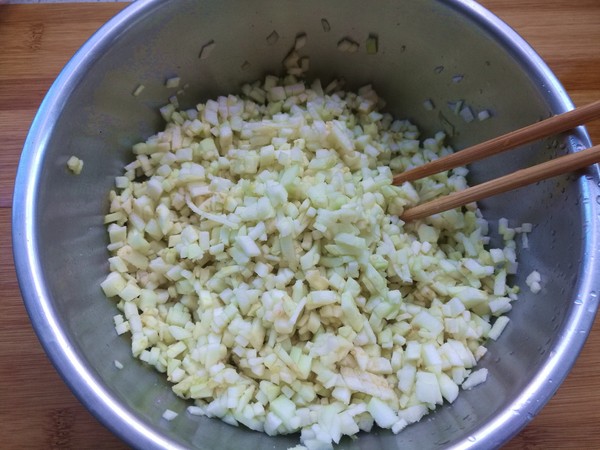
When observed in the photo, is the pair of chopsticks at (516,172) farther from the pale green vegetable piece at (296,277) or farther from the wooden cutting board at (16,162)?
the wooden cutting board at (16,162)

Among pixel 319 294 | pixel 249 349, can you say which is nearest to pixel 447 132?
pixel 319 294

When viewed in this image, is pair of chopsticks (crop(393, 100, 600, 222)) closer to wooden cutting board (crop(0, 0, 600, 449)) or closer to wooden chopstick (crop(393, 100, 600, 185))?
wooden chopstick (crop(393, 100, 600, 185))

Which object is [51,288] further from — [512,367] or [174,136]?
[512,367]

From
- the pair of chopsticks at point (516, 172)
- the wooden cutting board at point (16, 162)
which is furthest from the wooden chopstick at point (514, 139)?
the wooden cutting board at point (16, 162)

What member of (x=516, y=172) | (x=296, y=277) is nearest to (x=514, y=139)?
(x=516, y=172)

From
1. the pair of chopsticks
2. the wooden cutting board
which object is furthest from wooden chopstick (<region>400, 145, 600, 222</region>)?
the wooden cutting board

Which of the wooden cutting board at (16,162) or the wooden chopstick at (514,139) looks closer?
the wooden chopstick at (514,139)

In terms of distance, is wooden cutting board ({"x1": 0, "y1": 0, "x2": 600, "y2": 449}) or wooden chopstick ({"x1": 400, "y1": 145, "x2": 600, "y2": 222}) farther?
wooden cutting board ({"x1": 0, "y1": 0, "x2": 600, "y2": 449})
